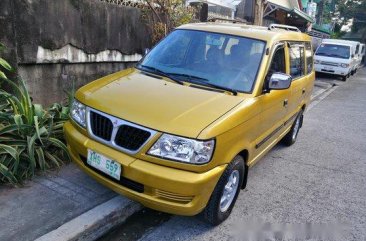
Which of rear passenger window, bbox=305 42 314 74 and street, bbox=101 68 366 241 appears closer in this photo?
street, bbox=101 68 366 241

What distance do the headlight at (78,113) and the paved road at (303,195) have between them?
47.8 inches

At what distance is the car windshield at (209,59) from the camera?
3.69 meters

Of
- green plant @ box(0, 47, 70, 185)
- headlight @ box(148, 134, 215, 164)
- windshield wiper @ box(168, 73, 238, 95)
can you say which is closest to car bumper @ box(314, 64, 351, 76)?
windshield wiper @ box(168, 73, 238, 95)

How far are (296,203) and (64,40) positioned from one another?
4.03m

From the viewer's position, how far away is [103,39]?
6223mm

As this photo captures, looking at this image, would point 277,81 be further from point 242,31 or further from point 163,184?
point 163,184

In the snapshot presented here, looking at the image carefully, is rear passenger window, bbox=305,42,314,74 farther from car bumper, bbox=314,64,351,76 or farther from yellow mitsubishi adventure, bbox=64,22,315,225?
car bumper, bbox=314,64,351,76

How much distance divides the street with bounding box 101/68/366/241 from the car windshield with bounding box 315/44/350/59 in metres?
10.9

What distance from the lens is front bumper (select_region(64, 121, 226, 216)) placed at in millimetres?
2762

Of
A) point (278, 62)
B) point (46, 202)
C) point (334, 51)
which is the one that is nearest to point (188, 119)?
point (46, 202)

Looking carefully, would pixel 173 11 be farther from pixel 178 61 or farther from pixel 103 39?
pixel 178 61

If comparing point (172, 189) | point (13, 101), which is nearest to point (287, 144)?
point (172, 189)

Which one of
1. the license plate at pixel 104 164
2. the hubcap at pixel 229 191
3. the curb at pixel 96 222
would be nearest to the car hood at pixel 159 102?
the license plate at pixel 104 164

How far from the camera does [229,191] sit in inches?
139
